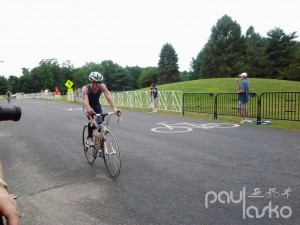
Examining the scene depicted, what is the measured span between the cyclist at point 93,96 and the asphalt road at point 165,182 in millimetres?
1074

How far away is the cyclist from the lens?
19.8 ft

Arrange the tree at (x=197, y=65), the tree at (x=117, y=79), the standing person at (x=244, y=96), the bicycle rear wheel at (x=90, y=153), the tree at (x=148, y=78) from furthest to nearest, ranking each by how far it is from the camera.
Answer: the tree at (x=117, y=79)
the tree at (x=148, y=78)
the tree at (x=197, y=65)
the standing person at (x=244, y=96)
the bicycle rear wheel at (x=90, y=153)

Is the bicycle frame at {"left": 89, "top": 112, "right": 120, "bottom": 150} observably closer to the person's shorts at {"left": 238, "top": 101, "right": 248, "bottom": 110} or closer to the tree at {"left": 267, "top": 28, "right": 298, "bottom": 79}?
the person's shorts at {"left": 238, "top": 101, "right": 248, "bottom": 110}

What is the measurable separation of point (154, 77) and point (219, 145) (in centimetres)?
11142

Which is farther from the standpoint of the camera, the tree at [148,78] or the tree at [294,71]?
the tree at [148,78]

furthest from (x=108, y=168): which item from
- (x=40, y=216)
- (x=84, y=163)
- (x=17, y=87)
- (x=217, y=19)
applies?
(x=17, y=87)

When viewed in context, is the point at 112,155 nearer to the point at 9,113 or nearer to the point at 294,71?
the point at 9,113

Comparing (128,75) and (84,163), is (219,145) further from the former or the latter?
(128,75)

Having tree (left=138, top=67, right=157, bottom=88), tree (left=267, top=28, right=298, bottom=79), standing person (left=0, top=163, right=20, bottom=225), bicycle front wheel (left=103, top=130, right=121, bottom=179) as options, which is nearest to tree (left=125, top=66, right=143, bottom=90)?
tree (left=138, top=67, right=157, bottom=88)

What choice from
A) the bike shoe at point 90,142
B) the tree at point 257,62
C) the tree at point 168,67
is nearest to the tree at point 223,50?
the tree at point 257,62

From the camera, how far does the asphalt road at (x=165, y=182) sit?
4.04 m

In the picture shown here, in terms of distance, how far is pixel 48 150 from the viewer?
8.44 m

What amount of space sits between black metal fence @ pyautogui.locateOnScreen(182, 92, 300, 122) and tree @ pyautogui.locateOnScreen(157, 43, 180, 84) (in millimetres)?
82885

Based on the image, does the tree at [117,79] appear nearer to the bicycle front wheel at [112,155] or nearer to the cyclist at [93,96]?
the cyclist at [93,96]
